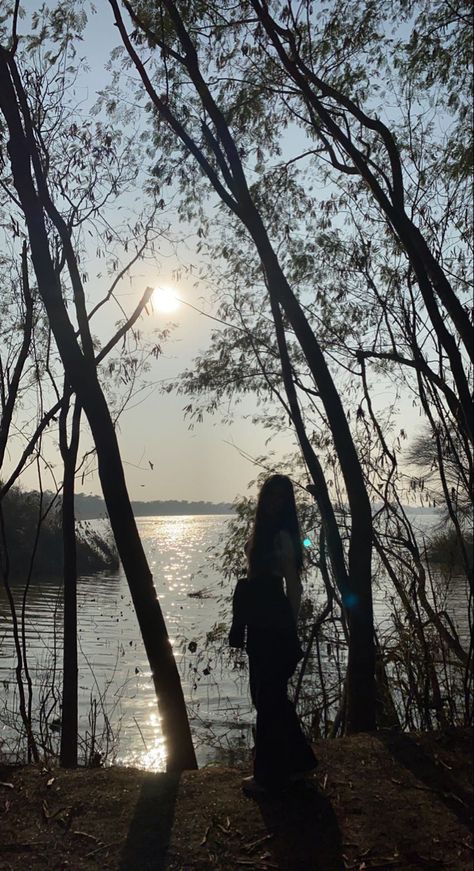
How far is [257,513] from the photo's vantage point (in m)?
4.88

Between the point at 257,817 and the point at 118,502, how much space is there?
2.64 m

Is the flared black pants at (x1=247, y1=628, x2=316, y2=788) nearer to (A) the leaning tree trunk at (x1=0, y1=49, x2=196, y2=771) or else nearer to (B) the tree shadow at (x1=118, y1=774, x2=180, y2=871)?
(B) the tree shadow at (x1=118, y1=774, x2=180, y2=871)

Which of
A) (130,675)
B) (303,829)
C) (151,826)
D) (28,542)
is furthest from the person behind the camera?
(28,542)

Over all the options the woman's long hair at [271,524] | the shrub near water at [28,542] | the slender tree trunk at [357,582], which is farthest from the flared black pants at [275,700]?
the shrub near water at [28,542]

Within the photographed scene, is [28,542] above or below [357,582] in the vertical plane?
below

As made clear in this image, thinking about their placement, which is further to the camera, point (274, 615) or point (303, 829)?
point (274, 615)

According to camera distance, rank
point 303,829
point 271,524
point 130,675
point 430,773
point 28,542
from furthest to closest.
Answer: point 28,542 → point 130,675 → point 271,524 → point 430,773 → point 303,829

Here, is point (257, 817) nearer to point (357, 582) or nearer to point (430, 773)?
point (430, 773)

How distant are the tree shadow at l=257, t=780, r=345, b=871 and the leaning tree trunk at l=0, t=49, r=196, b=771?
61.0 inches

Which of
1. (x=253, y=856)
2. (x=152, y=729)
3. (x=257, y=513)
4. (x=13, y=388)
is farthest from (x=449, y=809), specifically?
(x=152, y=729)

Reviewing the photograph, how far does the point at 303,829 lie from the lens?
4.15 m

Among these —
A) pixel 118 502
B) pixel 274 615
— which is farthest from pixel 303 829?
pixel 118 502

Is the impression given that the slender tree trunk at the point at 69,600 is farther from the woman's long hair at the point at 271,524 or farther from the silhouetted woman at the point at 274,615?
the woman's long hair at the point at 271,524

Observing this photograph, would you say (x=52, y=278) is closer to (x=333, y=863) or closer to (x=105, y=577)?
(x=333, y=863)
